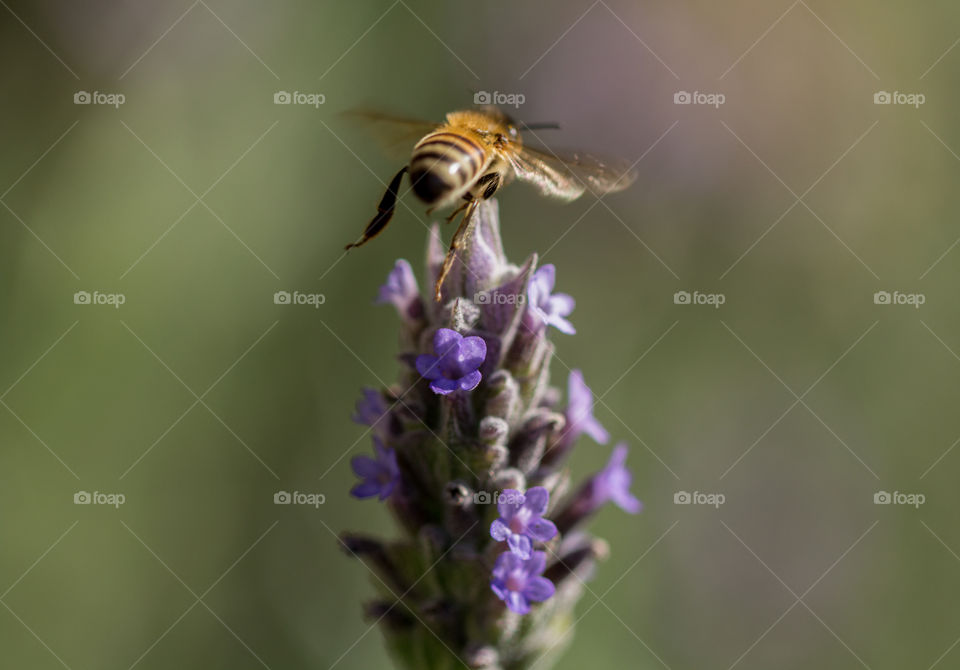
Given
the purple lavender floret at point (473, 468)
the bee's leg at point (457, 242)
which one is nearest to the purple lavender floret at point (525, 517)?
the purple lavender floret at point (473, 468)

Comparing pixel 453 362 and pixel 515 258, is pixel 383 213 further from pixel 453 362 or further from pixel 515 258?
pixel 515 258

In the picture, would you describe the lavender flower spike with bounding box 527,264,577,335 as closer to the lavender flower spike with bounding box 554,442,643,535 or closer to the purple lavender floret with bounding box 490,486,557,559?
the purple lavender floret with bounding box 490,486,557,559

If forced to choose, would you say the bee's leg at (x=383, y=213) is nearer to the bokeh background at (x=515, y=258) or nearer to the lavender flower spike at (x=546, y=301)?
the lavender flower spike at (x=546, y=301)

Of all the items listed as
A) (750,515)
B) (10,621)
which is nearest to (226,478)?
(10,621)

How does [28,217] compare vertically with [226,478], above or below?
above

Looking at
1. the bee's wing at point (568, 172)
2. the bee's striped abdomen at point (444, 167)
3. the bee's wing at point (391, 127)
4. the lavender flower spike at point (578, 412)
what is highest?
the bee's wing at point (391, 127)

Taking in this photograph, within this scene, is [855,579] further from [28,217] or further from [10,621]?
[28,217]
